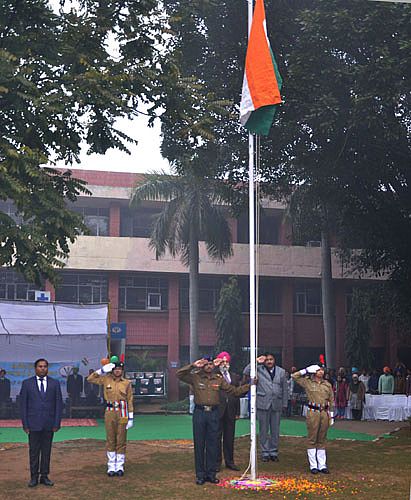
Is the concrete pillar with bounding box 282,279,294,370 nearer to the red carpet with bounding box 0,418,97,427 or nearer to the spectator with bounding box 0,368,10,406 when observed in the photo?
the red carpet with bounding box 0,418,97,427

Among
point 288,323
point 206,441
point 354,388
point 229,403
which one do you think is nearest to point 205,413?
point 206,441

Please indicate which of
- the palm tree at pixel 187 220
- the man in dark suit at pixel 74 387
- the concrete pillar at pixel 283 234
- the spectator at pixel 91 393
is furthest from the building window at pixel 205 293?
the man in dark suit at pixel 74 387

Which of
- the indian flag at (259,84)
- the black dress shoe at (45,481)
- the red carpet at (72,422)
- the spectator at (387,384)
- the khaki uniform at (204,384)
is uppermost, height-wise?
the indian flag at (259,84)

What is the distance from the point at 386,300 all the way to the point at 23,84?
21.3 metres

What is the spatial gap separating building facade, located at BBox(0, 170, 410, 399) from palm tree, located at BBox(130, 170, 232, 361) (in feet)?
12.0

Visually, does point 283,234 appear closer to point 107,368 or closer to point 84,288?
point 84,288

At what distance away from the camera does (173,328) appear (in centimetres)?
3638

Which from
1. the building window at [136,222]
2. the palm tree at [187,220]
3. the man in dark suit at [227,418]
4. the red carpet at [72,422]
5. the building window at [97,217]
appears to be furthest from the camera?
the building window at [136,222]

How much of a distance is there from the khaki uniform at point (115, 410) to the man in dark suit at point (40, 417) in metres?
0.85

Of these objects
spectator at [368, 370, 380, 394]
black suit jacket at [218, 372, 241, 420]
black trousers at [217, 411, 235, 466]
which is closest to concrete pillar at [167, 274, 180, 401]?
spectator at [368, 370, 380, 394]

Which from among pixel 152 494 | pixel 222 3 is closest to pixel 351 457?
pixel 152 494

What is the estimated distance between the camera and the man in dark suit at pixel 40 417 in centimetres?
1131

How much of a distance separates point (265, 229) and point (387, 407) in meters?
17.1

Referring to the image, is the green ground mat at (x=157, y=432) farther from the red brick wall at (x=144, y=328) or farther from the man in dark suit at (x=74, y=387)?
the red brick wall at (x=144, y=328)
